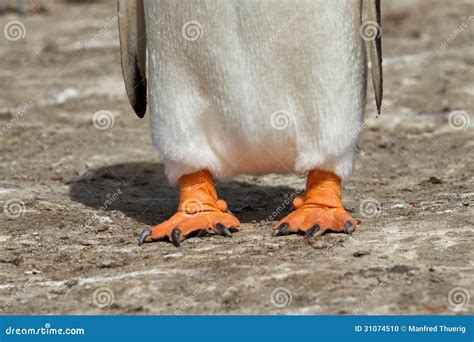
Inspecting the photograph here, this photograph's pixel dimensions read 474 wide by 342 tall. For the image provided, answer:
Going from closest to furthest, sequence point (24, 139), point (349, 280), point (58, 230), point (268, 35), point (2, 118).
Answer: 1. point (349, 280)
2. point (268, 35)
3. point (58, 230)
4. point (24, 139)
5. point (2, 118)

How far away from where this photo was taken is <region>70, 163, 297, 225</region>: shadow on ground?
5781 millimetres

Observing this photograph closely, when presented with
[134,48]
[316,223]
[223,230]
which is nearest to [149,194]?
[134,48]

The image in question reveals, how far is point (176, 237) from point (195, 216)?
202mm

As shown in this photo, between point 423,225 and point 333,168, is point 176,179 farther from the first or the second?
point 423,225

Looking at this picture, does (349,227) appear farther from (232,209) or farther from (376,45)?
(232,209)

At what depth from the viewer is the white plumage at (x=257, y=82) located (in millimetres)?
4566

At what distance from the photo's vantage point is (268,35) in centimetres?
455

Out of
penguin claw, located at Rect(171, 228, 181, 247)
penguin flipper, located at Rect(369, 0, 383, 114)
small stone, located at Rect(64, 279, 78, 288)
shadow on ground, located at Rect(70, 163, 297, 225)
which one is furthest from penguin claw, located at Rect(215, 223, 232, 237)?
penguin flipper, located at Rect(369, 0, 383, 114)

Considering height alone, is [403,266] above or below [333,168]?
below

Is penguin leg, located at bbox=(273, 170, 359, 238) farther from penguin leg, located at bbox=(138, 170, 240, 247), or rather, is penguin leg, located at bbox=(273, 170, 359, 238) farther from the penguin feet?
penguin leg, located at bbox=(138, 170, 240, 247)

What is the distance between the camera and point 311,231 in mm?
4805

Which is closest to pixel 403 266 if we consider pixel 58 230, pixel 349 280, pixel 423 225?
pixel 349 280

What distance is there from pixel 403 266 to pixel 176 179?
4.75ft

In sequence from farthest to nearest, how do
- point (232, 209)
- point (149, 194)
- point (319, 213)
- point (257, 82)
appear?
point (149, 194), point (232, 209), point (319, 213), point (257, 82)
